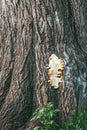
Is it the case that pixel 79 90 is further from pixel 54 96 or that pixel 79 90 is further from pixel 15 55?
A: pixel 15 55

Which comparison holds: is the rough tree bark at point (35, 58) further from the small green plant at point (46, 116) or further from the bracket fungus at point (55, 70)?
the small green plant at point (46, 116)

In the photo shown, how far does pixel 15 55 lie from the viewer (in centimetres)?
604

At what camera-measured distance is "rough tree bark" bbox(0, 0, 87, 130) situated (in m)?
5.87

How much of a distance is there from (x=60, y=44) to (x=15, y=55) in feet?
2.11

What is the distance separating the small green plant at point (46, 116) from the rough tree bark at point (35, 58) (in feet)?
0.81

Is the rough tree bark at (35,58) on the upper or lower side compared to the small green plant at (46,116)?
upper

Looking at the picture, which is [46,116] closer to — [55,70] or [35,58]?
[55,70]

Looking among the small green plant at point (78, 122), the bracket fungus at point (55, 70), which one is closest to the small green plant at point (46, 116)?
the small green plant at point (78, 122)

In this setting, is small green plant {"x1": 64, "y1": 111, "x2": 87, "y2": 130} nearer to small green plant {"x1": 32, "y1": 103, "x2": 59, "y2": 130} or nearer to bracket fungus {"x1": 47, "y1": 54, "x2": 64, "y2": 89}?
small green plant {"x1": 32, "y1": 103, "x2": 59, "y2": 130}

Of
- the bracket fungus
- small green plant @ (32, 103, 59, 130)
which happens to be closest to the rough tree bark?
the bracket fungus

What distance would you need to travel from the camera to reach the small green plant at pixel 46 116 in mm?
5566

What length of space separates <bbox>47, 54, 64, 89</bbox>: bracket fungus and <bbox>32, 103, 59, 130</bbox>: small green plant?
1.13ft

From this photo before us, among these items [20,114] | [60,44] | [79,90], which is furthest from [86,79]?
[20,114]

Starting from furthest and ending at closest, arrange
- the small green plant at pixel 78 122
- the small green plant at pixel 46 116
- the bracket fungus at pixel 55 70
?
the bracket fungus at pixel 55 70, the small green plant at pixel 78 122, the small green plant at pixel 46 116
